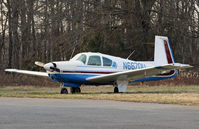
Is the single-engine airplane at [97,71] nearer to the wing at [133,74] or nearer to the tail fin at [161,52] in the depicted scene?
the wing at [133,74]

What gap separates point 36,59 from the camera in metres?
36.7

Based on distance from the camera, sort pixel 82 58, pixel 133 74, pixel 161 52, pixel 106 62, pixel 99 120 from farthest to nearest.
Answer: pixel 161 52
pixel 106 62
pixel 82 58
pixel 133 74
pixel 99 120

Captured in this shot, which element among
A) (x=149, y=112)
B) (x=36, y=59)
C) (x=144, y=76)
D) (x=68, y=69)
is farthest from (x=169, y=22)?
(x=149, y=112)

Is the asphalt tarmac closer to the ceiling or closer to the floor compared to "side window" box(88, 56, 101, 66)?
closer to the floor

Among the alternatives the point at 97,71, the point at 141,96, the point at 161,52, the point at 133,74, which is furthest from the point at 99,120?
the point at 161,52

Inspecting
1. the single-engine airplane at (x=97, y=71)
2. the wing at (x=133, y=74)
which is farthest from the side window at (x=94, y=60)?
the wing at (x=133, y=74)

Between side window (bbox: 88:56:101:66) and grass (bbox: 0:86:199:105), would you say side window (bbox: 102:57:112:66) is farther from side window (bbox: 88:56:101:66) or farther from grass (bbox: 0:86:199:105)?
grass (bbox: 0:86:199:105)

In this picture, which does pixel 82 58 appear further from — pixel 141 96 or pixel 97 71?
pixel 141 96

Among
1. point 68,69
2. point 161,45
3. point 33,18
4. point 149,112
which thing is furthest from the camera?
point 33,18

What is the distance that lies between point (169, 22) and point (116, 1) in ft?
13.3

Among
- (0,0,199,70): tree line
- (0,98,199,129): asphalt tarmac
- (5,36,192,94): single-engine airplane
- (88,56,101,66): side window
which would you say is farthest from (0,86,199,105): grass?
(0,0,199,70): tree line

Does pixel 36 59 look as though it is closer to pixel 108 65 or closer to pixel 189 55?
pixel 189 55

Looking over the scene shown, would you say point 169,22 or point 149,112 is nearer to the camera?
point 149,112

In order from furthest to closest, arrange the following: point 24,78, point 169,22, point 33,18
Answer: point 33,18 < point 169,22 < point 24,78
